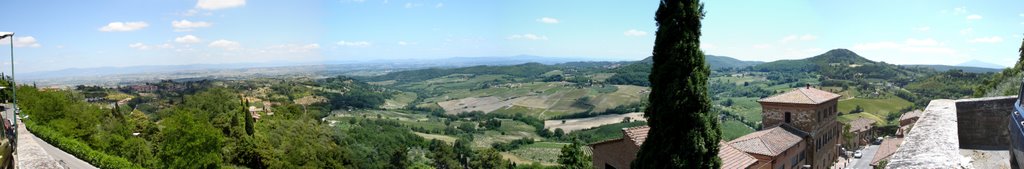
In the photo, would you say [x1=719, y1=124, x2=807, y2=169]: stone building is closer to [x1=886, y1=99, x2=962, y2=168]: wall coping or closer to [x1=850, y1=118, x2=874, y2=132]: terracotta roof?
[x1=886, y1=99, x2=962, y2=168]: wall coping

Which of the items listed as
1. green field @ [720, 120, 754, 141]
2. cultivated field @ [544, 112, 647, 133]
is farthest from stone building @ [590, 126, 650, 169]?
cultivated field @ [544, 112, 647, 133]

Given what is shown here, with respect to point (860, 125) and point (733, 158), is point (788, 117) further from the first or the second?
point (860, 125)

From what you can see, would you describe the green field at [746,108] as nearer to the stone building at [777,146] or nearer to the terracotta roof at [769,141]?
the stone building at [777,146]

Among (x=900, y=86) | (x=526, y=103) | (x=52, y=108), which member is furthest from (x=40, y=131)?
(x=900, y=86)

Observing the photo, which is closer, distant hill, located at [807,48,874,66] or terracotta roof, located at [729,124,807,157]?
terracotta roof, located at [729,124,807,157]

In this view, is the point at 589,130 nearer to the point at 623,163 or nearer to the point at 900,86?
the point at 900,86
